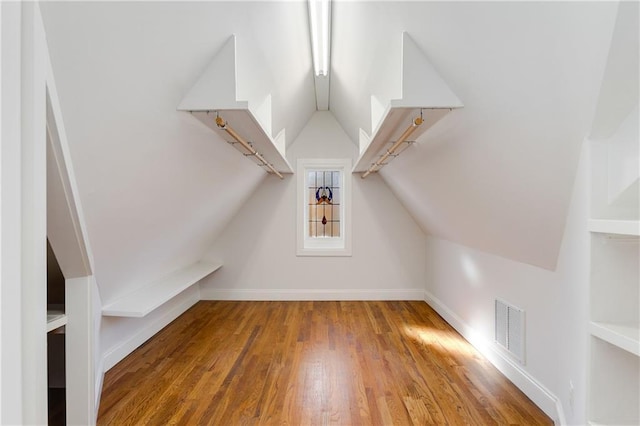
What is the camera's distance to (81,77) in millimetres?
1195

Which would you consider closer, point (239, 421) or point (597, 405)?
point (597, 405)

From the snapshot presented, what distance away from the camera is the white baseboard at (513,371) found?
6.30 feet

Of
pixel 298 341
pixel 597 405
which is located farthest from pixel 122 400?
pixel 597 405

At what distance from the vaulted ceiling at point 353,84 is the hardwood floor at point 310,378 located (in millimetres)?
801

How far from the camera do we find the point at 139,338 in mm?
2980

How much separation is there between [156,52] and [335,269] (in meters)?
3.62

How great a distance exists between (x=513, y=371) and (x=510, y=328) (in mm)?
294

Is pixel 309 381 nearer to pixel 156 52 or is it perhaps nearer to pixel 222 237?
pixel 156 52

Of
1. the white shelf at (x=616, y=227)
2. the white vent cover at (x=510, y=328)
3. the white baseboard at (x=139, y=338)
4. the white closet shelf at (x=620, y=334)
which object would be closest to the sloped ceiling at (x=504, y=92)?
the white shelf at (x=616, y=227)

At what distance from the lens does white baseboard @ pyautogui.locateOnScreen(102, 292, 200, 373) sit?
255 cm

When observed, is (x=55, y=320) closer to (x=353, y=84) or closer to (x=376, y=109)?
(x=376, y=109)

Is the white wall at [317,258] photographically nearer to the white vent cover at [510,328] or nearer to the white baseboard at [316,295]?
the white baseboard at [316,295]

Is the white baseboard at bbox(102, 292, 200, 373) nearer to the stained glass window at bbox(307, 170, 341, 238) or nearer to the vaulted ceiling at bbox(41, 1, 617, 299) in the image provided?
the vaulted ceiling at bbox(41, 1, 617, 299)

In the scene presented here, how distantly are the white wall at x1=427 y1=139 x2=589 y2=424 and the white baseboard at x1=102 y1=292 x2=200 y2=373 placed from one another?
303cm
